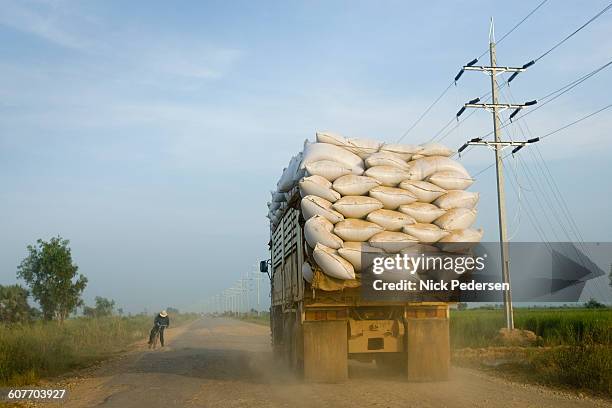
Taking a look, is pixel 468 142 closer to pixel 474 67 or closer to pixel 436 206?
pixel 474 67

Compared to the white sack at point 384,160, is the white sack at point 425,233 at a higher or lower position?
lower

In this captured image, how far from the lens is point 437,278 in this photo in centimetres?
1020

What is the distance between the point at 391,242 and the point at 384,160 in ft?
4.92

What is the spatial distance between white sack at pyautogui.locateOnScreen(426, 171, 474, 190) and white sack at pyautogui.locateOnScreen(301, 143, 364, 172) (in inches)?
48.8

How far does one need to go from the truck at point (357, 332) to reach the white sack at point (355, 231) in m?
0.88

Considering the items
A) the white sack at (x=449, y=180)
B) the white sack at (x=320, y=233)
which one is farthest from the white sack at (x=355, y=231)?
the white sack at (x=449, y=180)

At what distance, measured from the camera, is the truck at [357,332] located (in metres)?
10.5

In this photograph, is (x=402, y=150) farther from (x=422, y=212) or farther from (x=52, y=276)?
(x=52, y=276)

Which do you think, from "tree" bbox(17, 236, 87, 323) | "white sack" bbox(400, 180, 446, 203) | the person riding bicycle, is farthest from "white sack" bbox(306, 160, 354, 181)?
"tree" bbox(17, 236, 87, 323)

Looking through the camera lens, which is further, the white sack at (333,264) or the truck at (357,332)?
the truck at (357,332)

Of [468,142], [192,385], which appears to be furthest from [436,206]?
[468,142]

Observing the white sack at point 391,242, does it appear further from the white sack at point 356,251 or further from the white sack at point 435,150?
the white sack at point 435,150

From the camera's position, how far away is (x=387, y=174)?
10539 mm

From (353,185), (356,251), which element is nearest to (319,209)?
(353,185)
